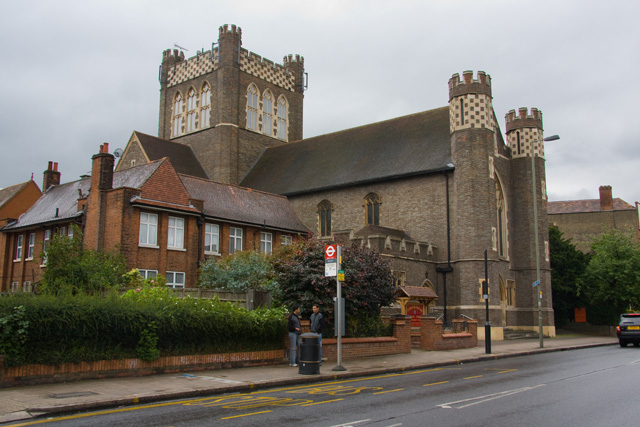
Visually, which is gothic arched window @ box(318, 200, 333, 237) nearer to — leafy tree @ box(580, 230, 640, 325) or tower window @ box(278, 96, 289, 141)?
tower window @ box(278, 96, 289, 141)

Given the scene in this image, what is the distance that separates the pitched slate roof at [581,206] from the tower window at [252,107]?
3906 centimetres

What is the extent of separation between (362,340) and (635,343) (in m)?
15.6

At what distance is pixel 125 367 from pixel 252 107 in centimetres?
3728

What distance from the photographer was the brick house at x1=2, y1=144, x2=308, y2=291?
2591 centimetres

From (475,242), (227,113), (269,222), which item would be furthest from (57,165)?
(475,242)

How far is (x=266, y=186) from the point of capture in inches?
1703

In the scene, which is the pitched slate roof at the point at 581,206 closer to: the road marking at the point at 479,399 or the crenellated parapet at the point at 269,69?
the crenellated parapet at the point at 269,69

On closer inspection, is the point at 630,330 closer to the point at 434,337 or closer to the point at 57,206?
the point at 434,337

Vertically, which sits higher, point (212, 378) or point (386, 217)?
point (386, 217)

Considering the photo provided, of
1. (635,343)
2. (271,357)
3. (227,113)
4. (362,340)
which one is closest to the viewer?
(271,357)

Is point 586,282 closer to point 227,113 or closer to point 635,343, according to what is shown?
point 635,343

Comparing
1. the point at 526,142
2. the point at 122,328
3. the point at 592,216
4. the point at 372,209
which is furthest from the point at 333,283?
the point at 592,216

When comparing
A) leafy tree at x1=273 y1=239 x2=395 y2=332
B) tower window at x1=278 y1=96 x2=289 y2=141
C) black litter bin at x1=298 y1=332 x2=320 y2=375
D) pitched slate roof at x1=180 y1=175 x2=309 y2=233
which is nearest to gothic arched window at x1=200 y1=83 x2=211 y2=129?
tower window at x1=278 y1=96 x2=289 y2=141

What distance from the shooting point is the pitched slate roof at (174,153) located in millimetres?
43219
